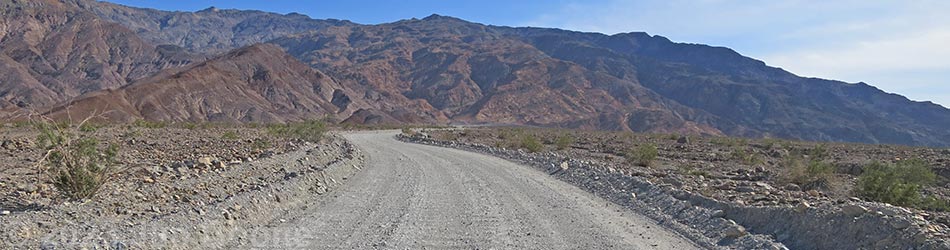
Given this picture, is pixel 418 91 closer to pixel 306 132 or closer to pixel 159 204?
pixel 306 132

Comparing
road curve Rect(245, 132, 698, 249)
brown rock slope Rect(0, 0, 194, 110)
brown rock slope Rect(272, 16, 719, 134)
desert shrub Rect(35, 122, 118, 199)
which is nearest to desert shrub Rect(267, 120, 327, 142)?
road curve Rect(245, 132, 698, 249)

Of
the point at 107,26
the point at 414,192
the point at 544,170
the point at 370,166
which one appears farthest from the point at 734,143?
the point at 107,26

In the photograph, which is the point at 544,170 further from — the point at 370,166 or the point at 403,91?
the point at 403,91

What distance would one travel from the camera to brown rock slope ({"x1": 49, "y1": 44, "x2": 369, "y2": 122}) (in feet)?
292

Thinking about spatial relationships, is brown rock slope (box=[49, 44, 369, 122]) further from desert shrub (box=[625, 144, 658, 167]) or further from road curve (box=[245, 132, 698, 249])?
road curve (box=[245, 132, 698, 249])

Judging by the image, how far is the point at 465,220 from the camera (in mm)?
10805

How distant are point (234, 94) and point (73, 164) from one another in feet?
343

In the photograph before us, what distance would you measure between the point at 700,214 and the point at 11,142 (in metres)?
22.8

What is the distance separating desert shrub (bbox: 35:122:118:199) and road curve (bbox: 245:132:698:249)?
2750 millimetres

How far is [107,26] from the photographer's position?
15212cm

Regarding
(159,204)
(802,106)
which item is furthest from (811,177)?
(802,106)

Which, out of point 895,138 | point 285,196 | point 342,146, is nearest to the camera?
point 285,196

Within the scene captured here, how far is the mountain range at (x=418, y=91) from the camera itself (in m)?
104

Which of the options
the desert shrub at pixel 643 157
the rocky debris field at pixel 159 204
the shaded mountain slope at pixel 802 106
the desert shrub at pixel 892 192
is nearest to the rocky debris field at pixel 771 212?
the desert shrub at pixel 892 192
